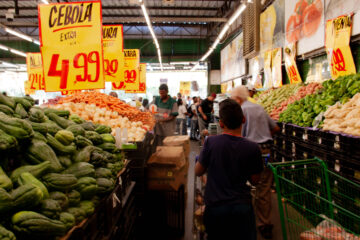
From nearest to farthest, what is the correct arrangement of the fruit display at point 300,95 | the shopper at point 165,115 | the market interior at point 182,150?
the market interior at point 182,150 → the fruit display at point 300,95 → the shopper at point 165,115

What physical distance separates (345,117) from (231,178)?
2703mm

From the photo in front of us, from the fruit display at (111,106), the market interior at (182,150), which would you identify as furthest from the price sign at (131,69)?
the fruit display at (111,106)

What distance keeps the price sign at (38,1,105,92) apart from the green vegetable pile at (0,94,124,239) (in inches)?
82.3

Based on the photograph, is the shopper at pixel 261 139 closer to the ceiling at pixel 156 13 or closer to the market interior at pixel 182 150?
the market interior at pixel 182 150

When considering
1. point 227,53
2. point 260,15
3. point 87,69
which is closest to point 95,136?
point 87,69

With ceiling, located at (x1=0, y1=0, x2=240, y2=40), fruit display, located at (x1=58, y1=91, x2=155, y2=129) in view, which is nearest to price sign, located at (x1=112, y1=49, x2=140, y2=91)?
ceiling, located at (x1=0, y1=0, x2=240, y2=40)

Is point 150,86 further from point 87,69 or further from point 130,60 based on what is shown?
point 87,69

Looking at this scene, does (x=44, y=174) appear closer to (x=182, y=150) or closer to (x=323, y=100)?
(x=182, y=150)

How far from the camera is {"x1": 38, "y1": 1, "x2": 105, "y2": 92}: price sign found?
13.9 feet

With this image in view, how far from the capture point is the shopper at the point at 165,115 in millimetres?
6453

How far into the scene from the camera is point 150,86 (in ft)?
90.4

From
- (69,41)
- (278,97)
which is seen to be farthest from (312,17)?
(69,41)

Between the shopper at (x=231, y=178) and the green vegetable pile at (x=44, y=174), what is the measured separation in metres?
0.83

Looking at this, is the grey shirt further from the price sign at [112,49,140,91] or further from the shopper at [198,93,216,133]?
the price sign at [112,49,140,91]
